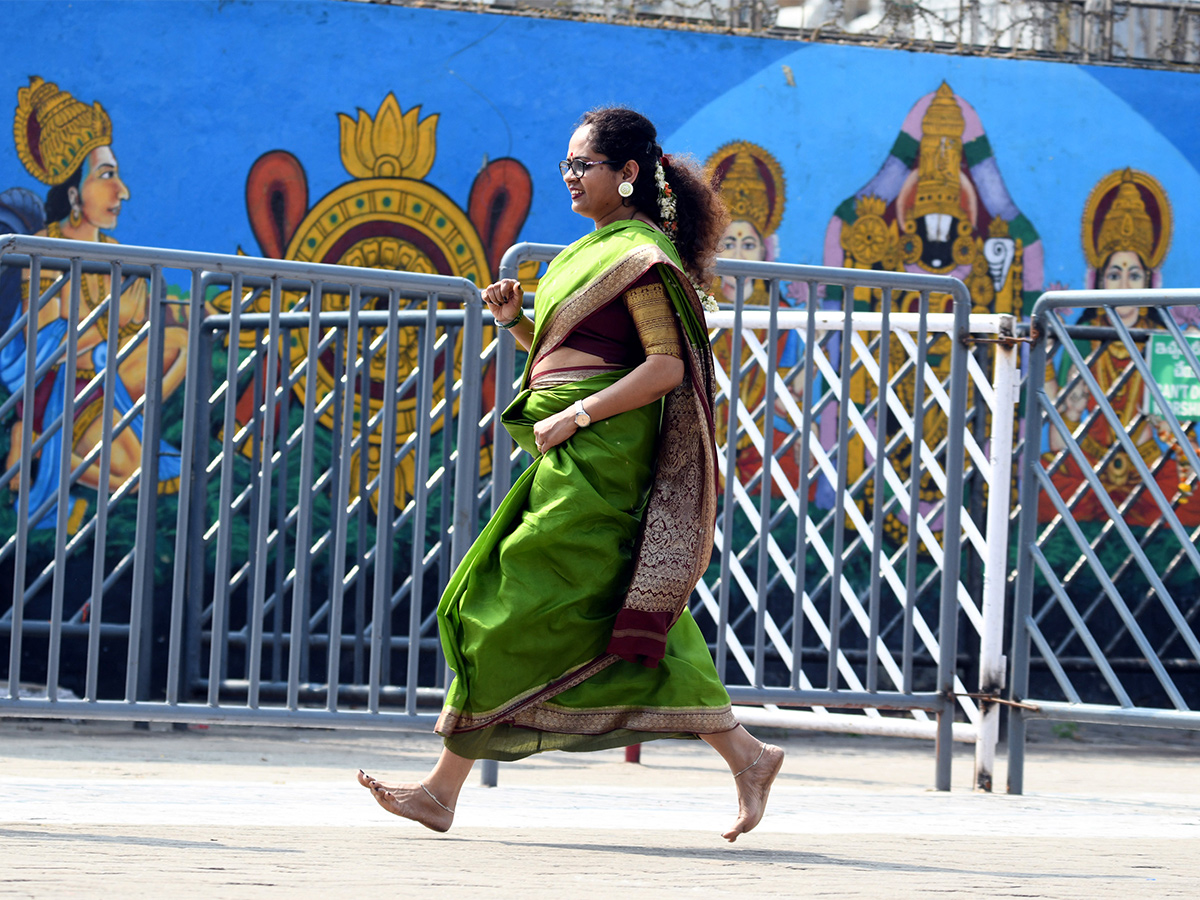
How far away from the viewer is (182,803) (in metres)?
4.27

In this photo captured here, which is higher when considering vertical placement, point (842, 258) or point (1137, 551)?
point (842, 258)

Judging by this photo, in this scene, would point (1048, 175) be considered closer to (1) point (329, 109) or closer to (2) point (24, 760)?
(1) point (329, 109)

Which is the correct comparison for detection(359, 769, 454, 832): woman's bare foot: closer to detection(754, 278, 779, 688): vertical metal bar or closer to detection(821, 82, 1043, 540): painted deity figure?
detection(754, 278, 779, 688): vertical metal bar

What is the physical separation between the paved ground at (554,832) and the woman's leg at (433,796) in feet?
0.21

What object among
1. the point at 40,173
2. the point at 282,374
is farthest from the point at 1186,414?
the point at 40,173

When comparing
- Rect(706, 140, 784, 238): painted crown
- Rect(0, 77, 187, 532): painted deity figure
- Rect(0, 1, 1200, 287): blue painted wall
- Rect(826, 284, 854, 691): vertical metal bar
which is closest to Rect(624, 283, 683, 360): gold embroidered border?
Rect(826, 284, 854, 691): vertical metal bar

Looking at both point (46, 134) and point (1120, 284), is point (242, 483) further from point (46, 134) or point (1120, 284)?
point (1120, 284)

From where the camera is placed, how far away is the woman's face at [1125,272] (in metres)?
9.74

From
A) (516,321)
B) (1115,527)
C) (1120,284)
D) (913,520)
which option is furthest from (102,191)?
(1120,284)

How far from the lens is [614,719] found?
364 centimetres

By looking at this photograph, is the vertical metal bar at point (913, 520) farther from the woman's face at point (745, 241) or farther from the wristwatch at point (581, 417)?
the woman's face at point (745, 241)

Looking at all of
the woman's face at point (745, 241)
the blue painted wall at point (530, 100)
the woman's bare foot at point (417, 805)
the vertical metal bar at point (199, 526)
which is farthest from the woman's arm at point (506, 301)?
the woman's face at point (745, 241)

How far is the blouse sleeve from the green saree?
26 millimetres

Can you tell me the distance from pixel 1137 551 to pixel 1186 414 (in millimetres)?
2487
